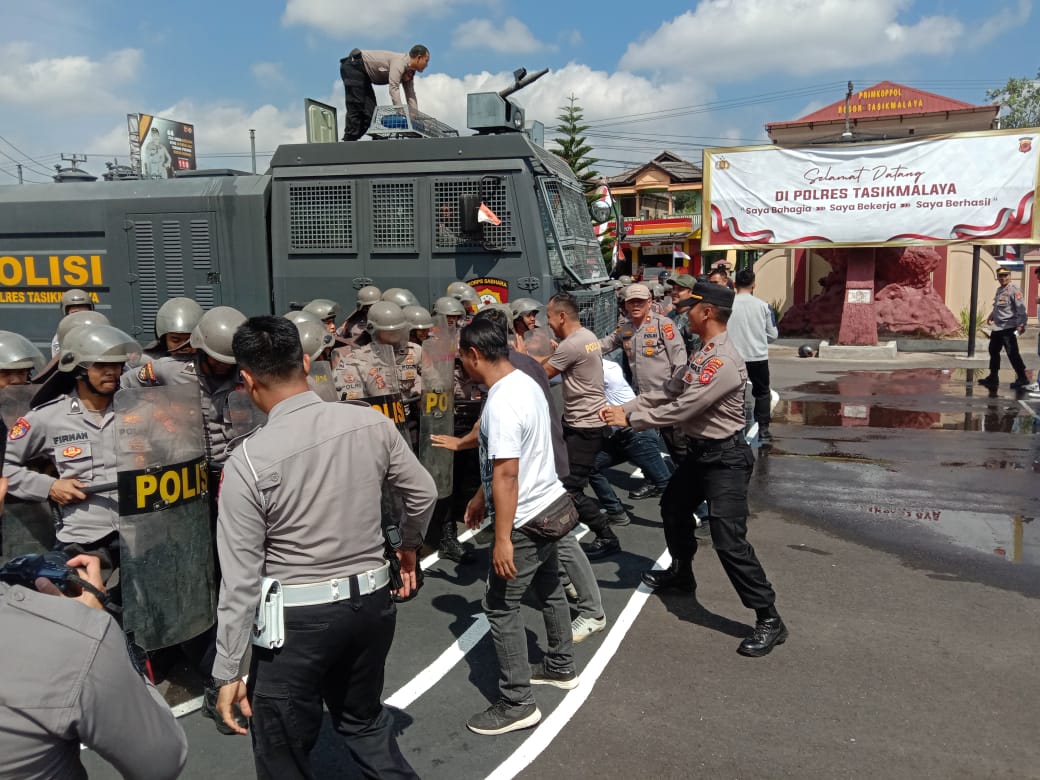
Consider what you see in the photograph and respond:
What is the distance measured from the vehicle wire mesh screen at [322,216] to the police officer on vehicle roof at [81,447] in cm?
456

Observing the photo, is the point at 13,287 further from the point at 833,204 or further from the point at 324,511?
the point at 833,204

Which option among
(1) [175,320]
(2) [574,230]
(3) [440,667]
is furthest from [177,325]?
(2) [574,230]

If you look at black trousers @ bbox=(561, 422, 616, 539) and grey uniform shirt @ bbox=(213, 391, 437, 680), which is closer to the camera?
grey uniform shirt @ bbox=(213, 391, 437, 680)

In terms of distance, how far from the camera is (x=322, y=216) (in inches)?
319

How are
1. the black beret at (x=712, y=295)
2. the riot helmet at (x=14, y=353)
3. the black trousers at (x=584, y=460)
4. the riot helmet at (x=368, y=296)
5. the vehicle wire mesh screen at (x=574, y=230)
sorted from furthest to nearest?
1. the vehicle wire mesh screen at (x=574, y=230)
2. the riot helmet at (x=368, y=296)
3. the black trousers at (x=584, y=460)
4. the black beret at (x=712, y=295)
5. the riot helmet at (x=14, y=353)

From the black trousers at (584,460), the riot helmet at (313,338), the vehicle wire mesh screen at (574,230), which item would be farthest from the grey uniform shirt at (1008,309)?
the riot helmet at (313,338)

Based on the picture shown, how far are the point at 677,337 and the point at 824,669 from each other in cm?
316

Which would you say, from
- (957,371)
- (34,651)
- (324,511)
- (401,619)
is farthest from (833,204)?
(34,651)

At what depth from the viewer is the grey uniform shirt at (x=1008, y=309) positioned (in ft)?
40.3

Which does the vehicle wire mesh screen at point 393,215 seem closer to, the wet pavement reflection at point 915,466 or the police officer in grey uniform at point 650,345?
the police officer in grey uniform at point 650,345

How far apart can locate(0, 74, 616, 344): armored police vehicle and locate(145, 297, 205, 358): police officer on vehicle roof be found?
3.35 meters

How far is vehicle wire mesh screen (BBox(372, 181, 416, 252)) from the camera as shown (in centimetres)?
796

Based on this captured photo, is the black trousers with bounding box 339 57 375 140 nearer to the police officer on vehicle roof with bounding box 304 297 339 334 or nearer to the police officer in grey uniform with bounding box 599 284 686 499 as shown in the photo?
the police officer on vehicle roof with bounding box 304 297 339 334

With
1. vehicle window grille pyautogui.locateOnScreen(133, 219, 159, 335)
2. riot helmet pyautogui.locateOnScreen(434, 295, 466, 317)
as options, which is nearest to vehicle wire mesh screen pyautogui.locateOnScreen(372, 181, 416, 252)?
riot helmet pyautogui.locateOnScreen(434, 295, 466, 317)
